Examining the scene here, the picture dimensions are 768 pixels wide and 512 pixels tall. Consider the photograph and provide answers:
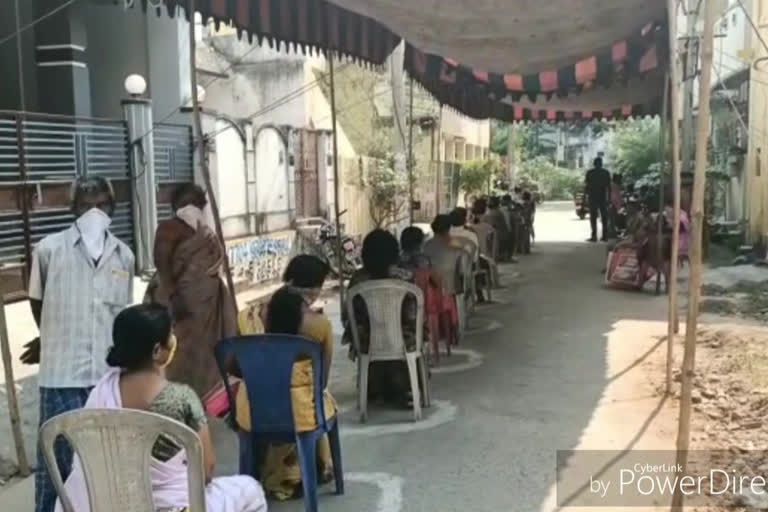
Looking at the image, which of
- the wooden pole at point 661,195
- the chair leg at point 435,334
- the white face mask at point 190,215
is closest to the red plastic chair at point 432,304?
the chair leg at point 435,334

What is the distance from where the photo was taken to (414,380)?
4.79 m

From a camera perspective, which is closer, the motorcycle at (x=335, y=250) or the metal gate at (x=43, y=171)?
the metal gate at (x=43, y=171)

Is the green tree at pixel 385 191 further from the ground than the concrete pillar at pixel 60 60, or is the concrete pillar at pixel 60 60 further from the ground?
the concrete pillar at pixel 60 60

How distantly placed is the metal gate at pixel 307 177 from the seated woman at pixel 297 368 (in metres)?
8.76

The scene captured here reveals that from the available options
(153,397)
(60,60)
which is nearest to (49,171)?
(60,60)

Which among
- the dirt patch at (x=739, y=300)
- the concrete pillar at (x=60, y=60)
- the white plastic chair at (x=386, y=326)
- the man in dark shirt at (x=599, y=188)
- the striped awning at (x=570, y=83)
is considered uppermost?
the concrete pillar at (x=60, y=60)

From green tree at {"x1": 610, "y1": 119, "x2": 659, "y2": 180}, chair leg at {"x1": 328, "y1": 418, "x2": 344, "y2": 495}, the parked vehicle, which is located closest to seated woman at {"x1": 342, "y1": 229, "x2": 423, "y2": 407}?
chair leg at {"x1": 328, "y1": 418, "x2": 344, "y2": 495}

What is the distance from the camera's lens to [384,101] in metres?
19.3

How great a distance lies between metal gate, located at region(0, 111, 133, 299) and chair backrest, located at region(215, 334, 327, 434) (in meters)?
5.45

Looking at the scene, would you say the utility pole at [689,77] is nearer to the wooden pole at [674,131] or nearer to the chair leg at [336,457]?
the wooden pole at [674,131]

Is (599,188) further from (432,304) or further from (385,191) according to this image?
(432,304)

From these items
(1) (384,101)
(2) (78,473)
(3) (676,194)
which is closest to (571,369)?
(3) (676,194)

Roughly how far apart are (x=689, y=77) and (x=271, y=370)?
7.21 meters

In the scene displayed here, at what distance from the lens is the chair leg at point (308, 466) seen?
3340 mm
